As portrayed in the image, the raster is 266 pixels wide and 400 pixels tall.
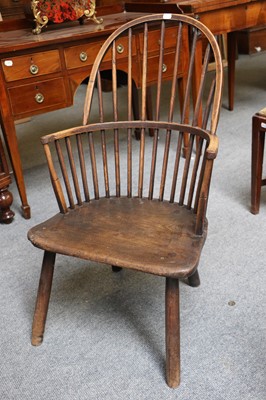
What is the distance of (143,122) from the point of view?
1601 mm

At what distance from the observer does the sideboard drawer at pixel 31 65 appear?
2027 mm

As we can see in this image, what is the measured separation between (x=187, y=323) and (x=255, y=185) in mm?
775

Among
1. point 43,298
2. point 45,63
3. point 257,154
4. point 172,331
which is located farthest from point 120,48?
point 172,331

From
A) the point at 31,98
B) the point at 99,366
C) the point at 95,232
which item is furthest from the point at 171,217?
the point at 31,98

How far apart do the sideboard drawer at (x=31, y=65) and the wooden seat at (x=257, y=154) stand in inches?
35.9

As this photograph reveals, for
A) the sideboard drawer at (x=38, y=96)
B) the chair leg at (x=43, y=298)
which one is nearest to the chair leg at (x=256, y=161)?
the sideboard drawer at (x=38, y=96)

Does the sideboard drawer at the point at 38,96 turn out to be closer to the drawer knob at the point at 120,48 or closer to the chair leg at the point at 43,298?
the drawer knob at the point at 120,48

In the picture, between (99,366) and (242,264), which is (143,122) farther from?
(99,366)

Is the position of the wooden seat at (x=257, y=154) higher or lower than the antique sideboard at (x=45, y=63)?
lower

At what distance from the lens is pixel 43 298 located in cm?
148

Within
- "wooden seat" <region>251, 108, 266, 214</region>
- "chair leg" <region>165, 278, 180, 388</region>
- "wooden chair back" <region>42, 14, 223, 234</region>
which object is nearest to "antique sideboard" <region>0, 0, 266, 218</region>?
"wooden chair back" <region>42, 14, 223, 234</region>

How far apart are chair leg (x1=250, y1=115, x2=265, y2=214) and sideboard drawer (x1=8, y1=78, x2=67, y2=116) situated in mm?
881

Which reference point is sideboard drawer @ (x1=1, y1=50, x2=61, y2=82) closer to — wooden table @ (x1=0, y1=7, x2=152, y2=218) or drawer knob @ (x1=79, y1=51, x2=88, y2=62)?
wooden table @ (x1=0, y1=7, x2=152, y2=218)

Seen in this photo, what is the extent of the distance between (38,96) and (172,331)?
1307 mm
